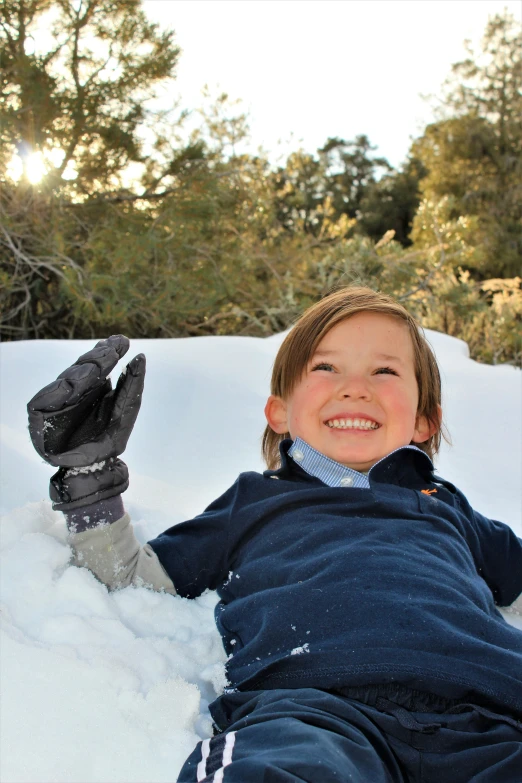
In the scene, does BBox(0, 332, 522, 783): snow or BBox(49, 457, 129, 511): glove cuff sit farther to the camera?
BBox(49, 457, 129, 511): glove cuff

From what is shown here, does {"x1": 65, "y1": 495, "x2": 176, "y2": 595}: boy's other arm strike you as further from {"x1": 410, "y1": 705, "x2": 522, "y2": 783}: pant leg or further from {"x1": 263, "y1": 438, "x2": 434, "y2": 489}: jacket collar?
{"x1": 410, "y1": 705, "x2": 522, "y2": 783}: pant leg

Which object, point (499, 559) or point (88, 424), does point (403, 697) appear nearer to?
point (499, 559)

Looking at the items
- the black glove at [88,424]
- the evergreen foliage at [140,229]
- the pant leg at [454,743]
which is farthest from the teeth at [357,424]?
the evergreen foliage at [140,229]

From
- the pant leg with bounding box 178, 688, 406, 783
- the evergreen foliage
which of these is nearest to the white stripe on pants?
the pant leg with bounding box 178, 688, 406, 783

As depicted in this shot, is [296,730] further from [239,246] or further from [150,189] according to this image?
[239,246]

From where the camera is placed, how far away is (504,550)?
112 centimetres

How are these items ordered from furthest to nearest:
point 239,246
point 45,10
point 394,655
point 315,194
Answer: point 315,194
point 239,246
point 45,10
point 394,655

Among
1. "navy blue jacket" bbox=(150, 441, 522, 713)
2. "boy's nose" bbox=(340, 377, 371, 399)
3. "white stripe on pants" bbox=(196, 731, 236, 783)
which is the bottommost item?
"white stripe on pants" bbox=(196, 731, 236, 783)

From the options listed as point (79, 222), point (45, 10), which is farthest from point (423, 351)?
point (45, 10)

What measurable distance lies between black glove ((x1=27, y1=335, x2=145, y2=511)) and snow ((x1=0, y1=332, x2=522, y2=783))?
11cm

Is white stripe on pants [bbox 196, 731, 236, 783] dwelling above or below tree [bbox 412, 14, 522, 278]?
below

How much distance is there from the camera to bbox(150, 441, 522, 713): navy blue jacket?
0.79 m

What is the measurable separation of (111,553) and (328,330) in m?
0.53

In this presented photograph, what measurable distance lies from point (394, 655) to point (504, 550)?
43cm
